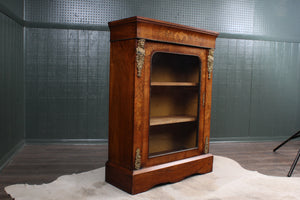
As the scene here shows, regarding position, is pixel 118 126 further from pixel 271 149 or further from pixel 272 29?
pixel 272 29

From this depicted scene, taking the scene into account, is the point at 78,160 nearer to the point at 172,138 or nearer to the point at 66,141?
the point at 66,141

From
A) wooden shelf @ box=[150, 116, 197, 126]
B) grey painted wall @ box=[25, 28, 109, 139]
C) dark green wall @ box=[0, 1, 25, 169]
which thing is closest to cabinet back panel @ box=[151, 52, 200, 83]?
wooden shelf @ box=[150, 116, 197, 126]

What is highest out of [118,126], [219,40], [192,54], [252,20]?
[252,20]

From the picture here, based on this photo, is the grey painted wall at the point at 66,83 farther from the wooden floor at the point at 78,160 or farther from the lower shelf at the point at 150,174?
the lower shelf at the point at 150,174

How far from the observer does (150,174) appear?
2484 mm

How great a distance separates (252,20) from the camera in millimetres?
4500

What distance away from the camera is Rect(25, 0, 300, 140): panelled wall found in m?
3.92

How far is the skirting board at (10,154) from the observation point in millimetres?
2986

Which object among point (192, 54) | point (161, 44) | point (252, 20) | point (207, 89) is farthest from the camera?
point (252, 20)

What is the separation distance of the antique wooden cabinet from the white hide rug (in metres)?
0.09

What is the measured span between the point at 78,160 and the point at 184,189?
143 centimetres

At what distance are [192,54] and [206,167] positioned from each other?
123 cm

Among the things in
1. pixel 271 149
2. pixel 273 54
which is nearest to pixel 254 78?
pixel 273 54

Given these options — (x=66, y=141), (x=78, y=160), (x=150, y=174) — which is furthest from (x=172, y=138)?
(x=66, y=141)
